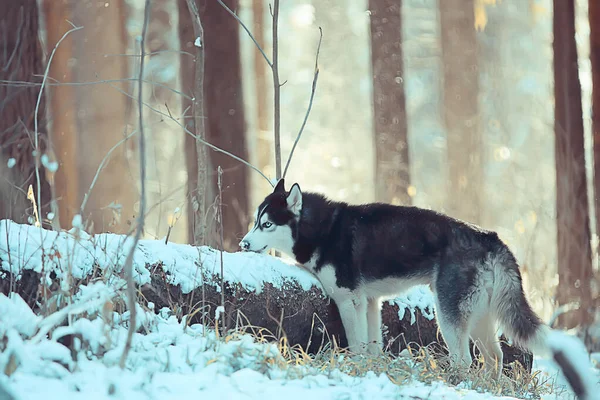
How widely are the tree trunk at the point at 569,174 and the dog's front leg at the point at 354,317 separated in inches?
221

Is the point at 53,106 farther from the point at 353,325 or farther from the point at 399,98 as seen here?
the point at 353,325

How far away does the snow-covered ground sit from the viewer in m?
3.30

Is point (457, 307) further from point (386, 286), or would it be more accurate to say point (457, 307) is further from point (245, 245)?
point (245, 245)

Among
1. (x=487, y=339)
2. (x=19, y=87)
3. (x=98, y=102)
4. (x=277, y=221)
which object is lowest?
(x=487, y=339)

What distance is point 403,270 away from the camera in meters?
6.05

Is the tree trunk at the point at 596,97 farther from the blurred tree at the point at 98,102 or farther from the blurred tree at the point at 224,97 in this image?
the blurred tree at the point at 98,102

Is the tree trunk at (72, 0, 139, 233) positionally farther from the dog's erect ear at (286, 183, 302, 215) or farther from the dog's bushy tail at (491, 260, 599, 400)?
the dog's bushy tail at (491, 260, 599, 400)

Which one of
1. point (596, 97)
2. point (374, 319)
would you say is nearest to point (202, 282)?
point (374, 319)

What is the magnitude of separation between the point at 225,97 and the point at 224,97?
16 millimetres

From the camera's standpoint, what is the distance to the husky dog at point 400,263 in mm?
5727

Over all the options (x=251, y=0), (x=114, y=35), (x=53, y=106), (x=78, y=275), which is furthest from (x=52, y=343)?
(x=114, y=35)

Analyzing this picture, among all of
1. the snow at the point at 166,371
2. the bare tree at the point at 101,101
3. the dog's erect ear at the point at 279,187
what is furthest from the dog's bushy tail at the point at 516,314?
the bare tree at the point at 101,101

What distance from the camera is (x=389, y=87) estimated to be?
13.7 metres

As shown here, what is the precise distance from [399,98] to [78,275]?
10.2 metres
